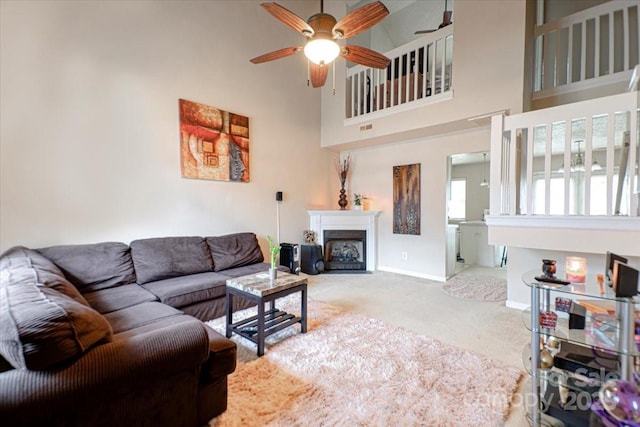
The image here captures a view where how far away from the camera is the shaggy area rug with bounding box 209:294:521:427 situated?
1.55 m

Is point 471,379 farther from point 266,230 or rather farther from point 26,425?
point 266,230

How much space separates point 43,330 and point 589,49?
5.87 meters

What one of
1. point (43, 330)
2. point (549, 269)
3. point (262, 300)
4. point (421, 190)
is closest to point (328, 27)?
point (262, 300)

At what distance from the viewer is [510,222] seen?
8.87ft

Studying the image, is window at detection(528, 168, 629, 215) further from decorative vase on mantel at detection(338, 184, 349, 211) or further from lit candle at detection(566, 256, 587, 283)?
lit candle at detection(566, 256, 587, 283)

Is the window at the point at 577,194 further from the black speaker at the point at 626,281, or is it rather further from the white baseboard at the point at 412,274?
the black speaker at the point at 626,281

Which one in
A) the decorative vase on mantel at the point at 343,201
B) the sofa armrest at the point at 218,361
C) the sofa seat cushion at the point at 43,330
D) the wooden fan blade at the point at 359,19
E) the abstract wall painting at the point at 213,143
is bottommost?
the sofa armrest at the point at 218,361

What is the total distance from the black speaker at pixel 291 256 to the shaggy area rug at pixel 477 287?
2208 mm

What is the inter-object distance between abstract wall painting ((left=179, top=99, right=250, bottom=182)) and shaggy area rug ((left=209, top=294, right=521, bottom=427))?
226 centimetres

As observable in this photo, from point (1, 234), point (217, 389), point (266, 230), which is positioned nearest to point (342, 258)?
point (266, 230)

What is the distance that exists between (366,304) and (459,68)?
322cm

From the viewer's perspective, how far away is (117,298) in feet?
7.66

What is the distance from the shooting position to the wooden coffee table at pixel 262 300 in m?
2.20

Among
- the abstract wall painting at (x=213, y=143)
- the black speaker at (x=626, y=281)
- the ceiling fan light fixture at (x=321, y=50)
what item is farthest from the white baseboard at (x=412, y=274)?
the ceiling fan light fixture at (x=321, y=50)
